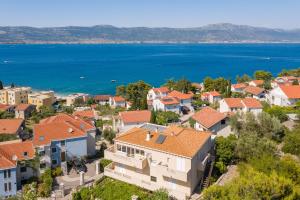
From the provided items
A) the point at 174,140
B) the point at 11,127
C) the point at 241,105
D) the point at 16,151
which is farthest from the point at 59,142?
the point at 241,105

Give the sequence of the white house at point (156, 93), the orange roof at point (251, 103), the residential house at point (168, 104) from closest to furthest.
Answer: the orange roof at point (251, 103) < the residential house at point (168, 104) < the white house at point (156, 93)

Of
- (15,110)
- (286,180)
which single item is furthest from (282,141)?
(15,110)

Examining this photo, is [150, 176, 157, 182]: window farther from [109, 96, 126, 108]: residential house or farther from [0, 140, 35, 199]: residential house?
[109, 96, 126, 108]: residential house

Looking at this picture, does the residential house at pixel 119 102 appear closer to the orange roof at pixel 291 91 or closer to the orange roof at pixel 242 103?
the orange roof at pixel 242 103

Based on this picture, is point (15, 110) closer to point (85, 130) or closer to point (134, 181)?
point (85, 130)

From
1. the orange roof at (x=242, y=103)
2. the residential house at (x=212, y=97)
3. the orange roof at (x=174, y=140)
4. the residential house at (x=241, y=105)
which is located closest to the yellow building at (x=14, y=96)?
the residential house at (x=212, y=97)

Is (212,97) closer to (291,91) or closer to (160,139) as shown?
(291,91)

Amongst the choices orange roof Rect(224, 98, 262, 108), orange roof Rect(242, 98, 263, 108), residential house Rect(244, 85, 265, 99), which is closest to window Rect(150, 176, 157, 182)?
orange roof Rect(224, 98, 262, 108)

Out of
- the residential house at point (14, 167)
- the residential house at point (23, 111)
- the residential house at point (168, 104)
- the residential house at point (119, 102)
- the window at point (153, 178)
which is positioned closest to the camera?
the window at point (153, 178)

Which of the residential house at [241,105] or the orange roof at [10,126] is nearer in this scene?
the orange roof at [10,126]

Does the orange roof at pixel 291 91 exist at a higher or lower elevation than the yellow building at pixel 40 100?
higher
